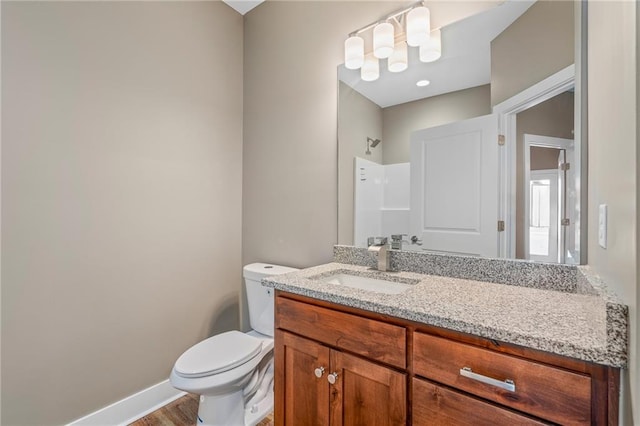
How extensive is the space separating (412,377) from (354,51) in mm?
1552

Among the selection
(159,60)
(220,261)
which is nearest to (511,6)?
(159,60)

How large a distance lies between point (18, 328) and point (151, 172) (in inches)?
37.0

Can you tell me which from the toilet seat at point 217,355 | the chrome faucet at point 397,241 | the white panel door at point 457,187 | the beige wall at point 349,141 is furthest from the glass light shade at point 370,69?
the toilet seat at point 217,355

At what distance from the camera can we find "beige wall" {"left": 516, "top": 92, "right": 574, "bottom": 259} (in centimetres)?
114

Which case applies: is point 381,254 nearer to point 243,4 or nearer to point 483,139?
point 483,139

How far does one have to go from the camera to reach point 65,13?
4.75 feet

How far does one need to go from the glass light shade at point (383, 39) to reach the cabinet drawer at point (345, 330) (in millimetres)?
1300

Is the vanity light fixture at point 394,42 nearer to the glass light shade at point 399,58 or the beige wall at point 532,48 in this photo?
the glass light shade at point 399,58

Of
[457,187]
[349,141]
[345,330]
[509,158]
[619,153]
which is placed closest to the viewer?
[619,153]

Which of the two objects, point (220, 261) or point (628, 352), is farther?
point (220, 261)

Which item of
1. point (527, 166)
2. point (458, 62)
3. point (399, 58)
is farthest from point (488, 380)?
point (399, 58)

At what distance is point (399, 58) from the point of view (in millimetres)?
1551

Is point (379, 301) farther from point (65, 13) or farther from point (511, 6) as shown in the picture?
point (65, 13)

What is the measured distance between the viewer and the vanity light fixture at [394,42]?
1425 mm
